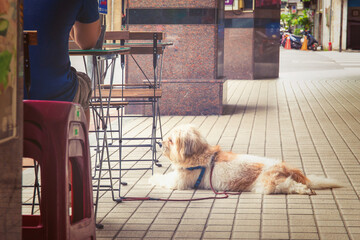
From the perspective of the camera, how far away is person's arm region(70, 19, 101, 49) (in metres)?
4.26

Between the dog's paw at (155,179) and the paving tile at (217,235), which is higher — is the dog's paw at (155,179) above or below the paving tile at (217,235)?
above

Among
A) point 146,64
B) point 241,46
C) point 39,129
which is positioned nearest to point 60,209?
point 39,129

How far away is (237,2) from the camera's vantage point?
1711cm

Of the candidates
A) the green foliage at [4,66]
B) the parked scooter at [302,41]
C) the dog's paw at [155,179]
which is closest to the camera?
the green foliage at [4,66]

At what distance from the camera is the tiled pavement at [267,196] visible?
13.7 feet

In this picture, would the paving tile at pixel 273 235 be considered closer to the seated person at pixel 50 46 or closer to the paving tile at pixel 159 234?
the paving tile at pixel 159 234

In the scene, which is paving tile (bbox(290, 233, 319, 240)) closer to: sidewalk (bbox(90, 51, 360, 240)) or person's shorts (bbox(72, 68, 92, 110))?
sidewalk (bbox(90, 51, 360, 240))

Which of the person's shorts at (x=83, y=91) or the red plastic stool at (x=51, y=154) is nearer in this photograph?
the red plastic stool at (x=51, y=154)

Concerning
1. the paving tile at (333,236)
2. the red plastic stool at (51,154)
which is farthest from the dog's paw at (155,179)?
the red plastic stool at (51,154)

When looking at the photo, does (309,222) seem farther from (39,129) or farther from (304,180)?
(39,129)

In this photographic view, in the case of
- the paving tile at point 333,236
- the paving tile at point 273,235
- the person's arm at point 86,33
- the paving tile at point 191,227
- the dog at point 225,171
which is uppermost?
the person's arm at point 86,33

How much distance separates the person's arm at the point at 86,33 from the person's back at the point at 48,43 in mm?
300

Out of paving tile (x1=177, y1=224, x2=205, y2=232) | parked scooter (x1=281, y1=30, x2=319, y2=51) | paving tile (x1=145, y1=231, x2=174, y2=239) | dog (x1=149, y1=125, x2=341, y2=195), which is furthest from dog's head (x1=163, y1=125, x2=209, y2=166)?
parked scooter (x1=281, y1=30, x2=319, y2=51)

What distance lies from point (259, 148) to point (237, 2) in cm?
1051
